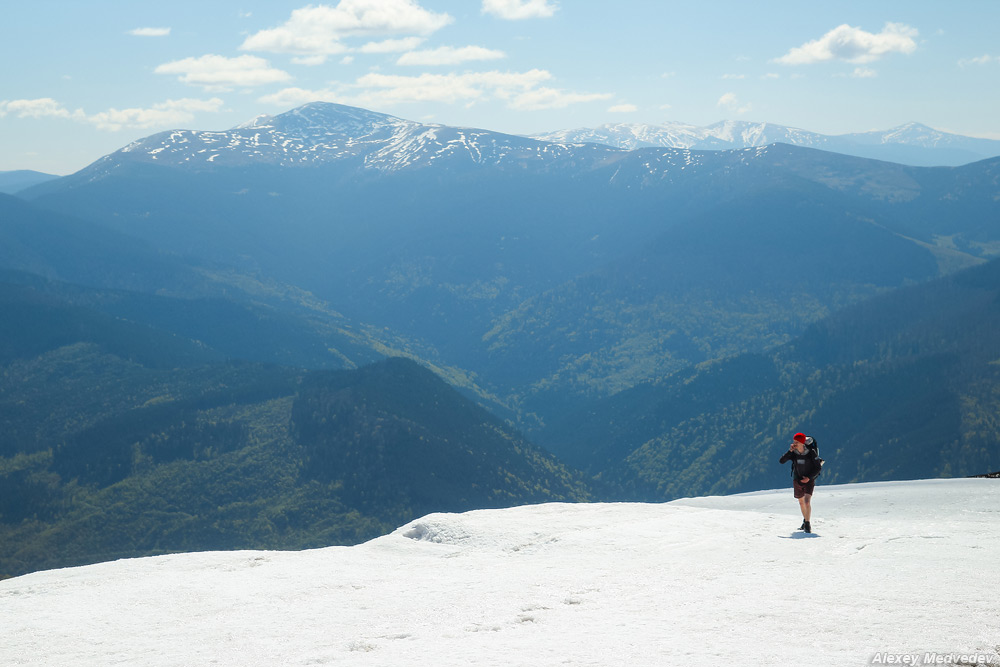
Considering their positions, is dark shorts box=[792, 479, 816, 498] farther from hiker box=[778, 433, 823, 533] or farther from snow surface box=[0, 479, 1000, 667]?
snow surface box=[0, 479, 1000, 667]

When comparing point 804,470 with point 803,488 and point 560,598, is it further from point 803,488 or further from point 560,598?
point 560,598

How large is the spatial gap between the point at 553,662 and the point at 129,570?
22.9 metres

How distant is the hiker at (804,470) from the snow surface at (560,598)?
4.04ft

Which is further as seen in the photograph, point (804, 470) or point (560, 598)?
point (804, 470)

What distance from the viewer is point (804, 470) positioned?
110 ft

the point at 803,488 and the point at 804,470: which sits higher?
the point at 804,470

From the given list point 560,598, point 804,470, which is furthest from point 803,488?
point 560,598

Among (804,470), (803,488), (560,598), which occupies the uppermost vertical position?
(804,470)

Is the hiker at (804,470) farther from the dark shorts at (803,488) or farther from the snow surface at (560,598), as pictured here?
the snow surface at (560,598)

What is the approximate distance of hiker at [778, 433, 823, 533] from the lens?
33.6 meters

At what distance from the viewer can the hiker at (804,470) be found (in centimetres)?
3359

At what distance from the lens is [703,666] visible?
2042cm

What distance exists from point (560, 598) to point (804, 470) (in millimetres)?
12717

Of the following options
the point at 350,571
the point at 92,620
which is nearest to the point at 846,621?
the point at 350,571
